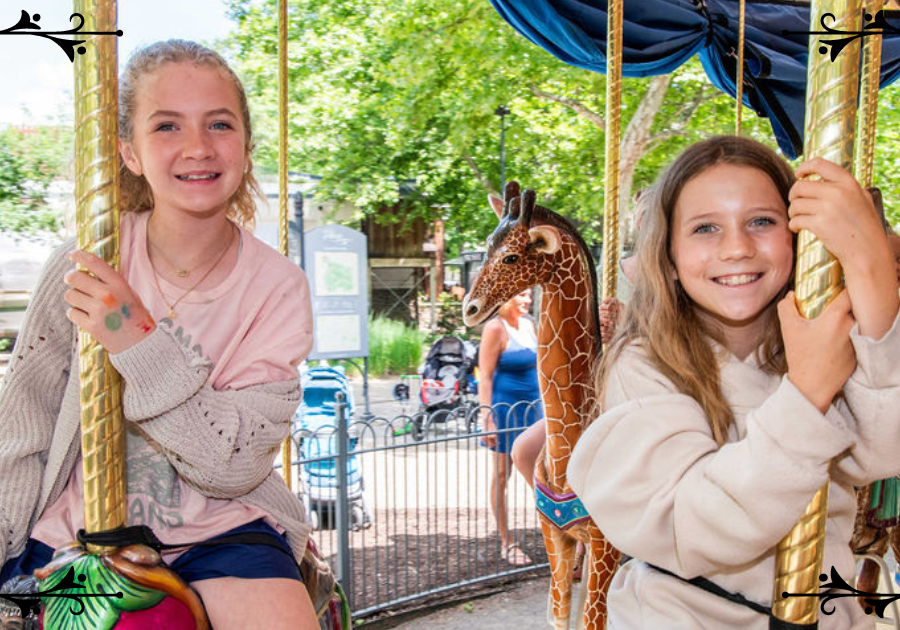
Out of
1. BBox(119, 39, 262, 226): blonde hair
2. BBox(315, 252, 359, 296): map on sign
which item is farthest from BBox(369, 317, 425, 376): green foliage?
BBox(119, 39, 262, 226): blonde hair

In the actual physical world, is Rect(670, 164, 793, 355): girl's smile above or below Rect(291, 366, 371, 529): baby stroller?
above

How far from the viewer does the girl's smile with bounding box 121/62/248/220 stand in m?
1.25

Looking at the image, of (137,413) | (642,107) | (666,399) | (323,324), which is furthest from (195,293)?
(642,107)

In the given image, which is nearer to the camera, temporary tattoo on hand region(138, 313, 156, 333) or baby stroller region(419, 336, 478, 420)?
temporary tattoo on hand region(138, 313, 156, 333)

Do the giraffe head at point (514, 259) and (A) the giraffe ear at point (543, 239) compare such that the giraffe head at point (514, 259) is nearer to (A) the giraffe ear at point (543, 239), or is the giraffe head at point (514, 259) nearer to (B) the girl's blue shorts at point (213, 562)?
(A) the giraffe ear at point (543, 239)

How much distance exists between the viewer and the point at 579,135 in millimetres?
9367

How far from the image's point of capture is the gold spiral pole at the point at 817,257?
0.96 metres

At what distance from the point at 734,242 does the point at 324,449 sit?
14.4 feet

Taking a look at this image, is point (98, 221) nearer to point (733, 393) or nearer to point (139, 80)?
point (139, 80)

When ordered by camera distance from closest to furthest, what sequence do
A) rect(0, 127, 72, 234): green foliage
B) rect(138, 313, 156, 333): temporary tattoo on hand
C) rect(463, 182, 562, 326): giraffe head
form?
rect(138, 313, 156, 333): temporary tattoo on hand < rect(463, 182, 562, 326): giraffe head < rect(0, 127, 72, 234): green foliage

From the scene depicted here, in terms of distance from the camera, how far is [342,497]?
3.61m

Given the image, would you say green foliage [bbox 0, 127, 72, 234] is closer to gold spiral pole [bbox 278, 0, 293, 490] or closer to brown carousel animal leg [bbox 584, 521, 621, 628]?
gold spiral pole [bbox 278, 0, 293, 490]

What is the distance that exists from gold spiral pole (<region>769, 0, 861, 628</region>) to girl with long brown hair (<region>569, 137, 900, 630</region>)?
0.13 ft

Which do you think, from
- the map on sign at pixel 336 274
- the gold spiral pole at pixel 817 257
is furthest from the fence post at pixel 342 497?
the map on sign at pixel 336 274
